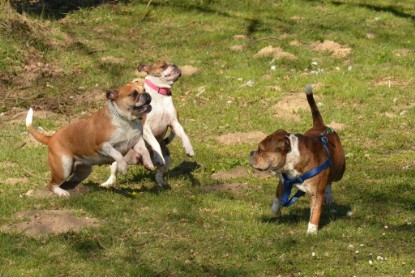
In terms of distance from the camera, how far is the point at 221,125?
1422 centimetres

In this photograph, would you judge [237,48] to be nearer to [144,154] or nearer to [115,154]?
[144,154]

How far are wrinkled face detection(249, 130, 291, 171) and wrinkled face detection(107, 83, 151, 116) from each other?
212cm

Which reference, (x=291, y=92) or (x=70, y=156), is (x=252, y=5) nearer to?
(x=291, y=92)

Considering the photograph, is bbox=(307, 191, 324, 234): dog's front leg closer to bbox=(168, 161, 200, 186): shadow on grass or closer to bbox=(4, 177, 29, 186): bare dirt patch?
bbox=(168, 161, 200, 186): shadow on grass

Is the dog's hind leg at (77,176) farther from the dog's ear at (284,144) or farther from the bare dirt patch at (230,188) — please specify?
the dog's ear at (284,144)

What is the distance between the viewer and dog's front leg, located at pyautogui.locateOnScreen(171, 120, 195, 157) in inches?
424

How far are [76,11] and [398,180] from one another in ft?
43.8

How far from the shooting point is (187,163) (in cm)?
1215

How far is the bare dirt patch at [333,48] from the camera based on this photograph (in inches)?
707

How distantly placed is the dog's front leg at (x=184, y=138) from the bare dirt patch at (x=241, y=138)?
2.39 m

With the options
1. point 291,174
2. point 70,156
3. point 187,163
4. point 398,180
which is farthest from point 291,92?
point 291,174

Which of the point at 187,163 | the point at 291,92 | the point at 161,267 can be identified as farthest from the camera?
the point at 291,92

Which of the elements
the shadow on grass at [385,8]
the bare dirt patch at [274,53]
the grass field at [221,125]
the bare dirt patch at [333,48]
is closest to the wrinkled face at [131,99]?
the grass field at [221,125]

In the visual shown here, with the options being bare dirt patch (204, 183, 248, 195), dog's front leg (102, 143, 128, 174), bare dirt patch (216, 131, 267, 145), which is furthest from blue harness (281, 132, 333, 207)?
bare dirt patch (216, 131, 267, 145)
